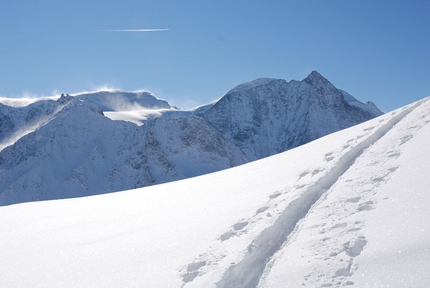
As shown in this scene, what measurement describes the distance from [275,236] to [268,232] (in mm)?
118

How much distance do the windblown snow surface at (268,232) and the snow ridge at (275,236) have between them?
0.02 meters

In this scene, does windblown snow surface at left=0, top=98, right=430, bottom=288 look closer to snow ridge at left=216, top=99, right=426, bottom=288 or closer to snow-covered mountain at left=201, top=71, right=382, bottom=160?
snow ridge at left=216, top=99, right=426, bottom=288

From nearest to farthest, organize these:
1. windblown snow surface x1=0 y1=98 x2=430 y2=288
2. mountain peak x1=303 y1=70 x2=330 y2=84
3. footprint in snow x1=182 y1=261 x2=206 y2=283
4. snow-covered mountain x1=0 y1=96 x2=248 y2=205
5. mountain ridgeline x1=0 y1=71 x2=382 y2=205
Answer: windblown snow surface x1=0 y1=98 x2=430 y2=288, footprint in snow x1=182 y1=261 x2=206 y2=283, snow-covered mountain x1=0 y1=96 x2=248 y2=205, mountain ridgeline x1=0 y1=71 x2=382 y2=205, mountain peak x1=303 y1=70 x2=330 y2=84

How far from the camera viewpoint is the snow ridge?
486 cm

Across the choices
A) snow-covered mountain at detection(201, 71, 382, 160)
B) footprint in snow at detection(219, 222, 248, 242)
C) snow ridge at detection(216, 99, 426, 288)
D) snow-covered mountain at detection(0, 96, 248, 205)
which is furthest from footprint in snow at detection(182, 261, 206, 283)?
snow-covered mountain at detection(201, 71, 382, 160)

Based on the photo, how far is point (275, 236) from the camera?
571 centimetres

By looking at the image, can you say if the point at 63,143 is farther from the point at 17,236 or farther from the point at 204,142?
the point at 17,236

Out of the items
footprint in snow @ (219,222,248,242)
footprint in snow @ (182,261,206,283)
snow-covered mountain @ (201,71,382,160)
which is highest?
snow-covered mountain @ (201,71,382,160)

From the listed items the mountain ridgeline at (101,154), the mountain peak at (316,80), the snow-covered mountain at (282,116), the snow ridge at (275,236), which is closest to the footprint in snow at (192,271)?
the snow ridge at (275,236)

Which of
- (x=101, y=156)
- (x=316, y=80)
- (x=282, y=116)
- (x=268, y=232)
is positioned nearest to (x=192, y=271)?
(x=268, y=232)

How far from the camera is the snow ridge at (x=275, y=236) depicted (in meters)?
4.86

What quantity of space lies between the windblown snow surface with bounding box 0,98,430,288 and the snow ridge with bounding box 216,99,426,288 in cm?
2

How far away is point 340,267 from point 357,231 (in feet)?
2.58

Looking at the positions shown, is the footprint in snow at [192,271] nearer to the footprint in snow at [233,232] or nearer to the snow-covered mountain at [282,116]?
the footprint in snow at [233,232]
